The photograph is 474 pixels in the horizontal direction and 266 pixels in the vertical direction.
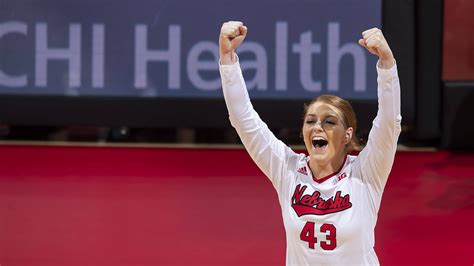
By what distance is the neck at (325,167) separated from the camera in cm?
209

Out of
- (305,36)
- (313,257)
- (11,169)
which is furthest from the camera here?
(11,169)

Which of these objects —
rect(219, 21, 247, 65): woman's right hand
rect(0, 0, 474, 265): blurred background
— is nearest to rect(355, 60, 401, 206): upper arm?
rect(219, 21, 247, 65): woman's right hand

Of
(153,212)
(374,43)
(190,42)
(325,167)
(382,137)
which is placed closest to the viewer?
(374,43)

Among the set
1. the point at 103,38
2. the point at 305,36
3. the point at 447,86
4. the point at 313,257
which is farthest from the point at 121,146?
the point at 447,86

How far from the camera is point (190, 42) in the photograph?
8.25 ft

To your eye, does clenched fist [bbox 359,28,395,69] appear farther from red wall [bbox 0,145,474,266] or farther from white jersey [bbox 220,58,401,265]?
red wall [bbox 0,145,474,266]

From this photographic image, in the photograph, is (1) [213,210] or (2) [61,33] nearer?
(2) [61,33]

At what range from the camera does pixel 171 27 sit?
251 cm

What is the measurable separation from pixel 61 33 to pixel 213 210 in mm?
789

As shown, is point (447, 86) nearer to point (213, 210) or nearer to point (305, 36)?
point (305, 36)

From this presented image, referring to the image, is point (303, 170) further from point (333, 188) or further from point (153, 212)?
point (153, 212)

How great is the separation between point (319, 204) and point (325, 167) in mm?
118

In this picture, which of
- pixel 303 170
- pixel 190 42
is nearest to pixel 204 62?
pixel 190 42

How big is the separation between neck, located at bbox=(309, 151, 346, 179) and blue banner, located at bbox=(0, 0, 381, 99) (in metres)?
0.46
